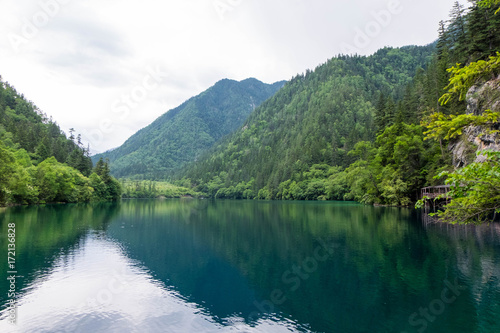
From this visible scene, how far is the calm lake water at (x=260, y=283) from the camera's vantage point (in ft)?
49.4

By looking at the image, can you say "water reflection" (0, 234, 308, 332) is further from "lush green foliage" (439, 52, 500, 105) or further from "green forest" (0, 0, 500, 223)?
"lush green foliage" (439, 52, 500, 105)

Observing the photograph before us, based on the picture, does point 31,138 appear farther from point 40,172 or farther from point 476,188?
point 476,188

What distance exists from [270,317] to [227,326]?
228 cm

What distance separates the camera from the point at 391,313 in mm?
15594

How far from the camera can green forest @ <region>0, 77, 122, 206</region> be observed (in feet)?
233

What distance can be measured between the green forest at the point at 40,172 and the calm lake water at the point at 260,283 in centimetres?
4428

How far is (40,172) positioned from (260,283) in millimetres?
91643

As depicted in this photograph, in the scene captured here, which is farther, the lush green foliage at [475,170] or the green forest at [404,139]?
the green forest at [404,139]

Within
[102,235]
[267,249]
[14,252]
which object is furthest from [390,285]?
[102,235]

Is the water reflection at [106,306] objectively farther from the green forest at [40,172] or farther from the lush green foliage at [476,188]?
the green forest at [40,172]

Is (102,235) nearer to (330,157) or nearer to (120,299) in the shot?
(120,299)

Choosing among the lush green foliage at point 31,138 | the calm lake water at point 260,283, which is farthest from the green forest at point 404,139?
the lush green foliage at point 31,138

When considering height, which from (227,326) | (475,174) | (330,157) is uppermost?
(330,157)

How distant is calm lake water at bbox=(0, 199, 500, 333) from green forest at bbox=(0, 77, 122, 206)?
44280mm
